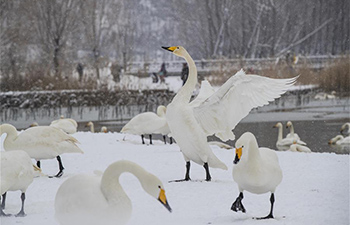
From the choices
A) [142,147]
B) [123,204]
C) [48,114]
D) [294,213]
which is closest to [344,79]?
[48,114]

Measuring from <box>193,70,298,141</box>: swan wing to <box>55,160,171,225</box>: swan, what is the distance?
2.75 meters

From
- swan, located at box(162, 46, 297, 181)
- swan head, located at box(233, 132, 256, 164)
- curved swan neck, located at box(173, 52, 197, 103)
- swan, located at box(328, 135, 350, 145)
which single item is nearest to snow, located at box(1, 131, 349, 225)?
swan, located at box(162, 46, 297, 181)

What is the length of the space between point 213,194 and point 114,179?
2.09m

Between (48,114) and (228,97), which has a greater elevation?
(228,97)

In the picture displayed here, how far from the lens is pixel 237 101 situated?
6.09 m

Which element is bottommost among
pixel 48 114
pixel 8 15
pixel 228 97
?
pixel 48 114

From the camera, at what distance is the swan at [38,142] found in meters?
5.95

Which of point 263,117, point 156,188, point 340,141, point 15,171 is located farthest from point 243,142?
point 263,117

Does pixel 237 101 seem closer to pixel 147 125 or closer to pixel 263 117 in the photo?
pixel 147 125

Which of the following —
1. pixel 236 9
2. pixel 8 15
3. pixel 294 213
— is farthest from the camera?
pixel 236 9

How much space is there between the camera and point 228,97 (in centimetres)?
602

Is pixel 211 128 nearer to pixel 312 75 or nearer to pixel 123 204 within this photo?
pixel 123 204

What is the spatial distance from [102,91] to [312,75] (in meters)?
9.25

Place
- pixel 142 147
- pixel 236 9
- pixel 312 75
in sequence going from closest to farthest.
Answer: pixel 142 147
pixel 312 75
pixel 236 9
